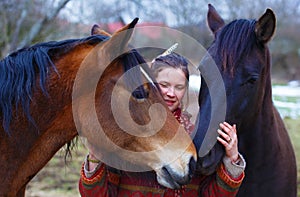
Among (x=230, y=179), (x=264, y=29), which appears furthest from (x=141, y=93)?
(x=264, y=29)

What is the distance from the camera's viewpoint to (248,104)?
98.6 inches

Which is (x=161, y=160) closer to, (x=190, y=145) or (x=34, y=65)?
(x=190, y=145)

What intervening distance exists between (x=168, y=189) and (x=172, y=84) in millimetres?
601

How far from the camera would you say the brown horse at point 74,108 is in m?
2.21

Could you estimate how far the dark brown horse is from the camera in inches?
95.1

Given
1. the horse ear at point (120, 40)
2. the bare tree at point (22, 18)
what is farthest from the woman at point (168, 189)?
the bare tree at point (22, 18)

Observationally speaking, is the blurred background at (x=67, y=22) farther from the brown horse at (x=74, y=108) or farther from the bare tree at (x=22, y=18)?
the brown horse at (x=74, y=108)

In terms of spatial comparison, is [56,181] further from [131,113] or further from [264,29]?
[264,29]

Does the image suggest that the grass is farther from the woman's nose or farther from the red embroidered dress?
the woman's nose

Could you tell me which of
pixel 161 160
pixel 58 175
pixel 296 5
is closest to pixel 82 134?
pixel 161 160

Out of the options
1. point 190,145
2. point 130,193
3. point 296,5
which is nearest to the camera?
point 190,145

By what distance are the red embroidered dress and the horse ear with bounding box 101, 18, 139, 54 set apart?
0.58m

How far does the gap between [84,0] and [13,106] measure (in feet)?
17.1

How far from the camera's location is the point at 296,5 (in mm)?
17016
